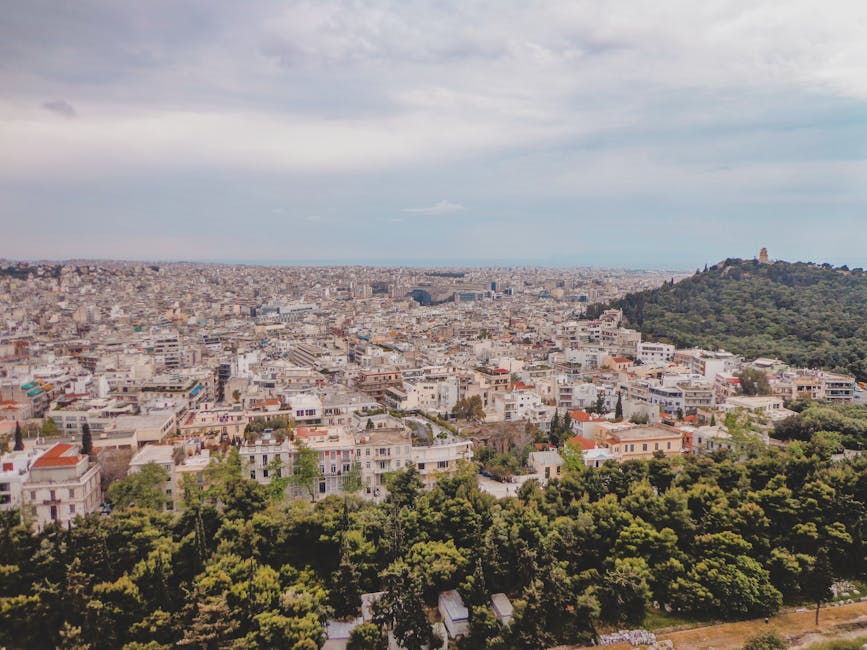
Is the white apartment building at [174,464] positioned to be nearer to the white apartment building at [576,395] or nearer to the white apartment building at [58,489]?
the white apartment building at [58,489]

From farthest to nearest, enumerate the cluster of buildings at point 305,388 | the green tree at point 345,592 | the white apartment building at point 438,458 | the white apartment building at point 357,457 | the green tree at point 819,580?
the white apartment building at point 438,458 → the cluster of buildings at point 305,388 → the white apartment building at point 357,457 → the green tree at point 819,580 → the green tree at point 345,592

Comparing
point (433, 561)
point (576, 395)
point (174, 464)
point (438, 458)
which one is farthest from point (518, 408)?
point (433, 561)

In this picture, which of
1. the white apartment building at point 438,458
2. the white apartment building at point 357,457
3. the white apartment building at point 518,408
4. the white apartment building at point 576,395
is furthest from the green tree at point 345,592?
the white apartment building at point 576,395

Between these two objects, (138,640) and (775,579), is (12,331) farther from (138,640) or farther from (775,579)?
(775,579)

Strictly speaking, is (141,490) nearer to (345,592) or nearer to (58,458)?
(58,458)

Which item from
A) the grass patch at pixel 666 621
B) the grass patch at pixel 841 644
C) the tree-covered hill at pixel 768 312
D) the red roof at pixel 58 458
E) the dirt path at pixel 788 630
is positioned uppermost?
the tree-covered hill at pixel 768 312
